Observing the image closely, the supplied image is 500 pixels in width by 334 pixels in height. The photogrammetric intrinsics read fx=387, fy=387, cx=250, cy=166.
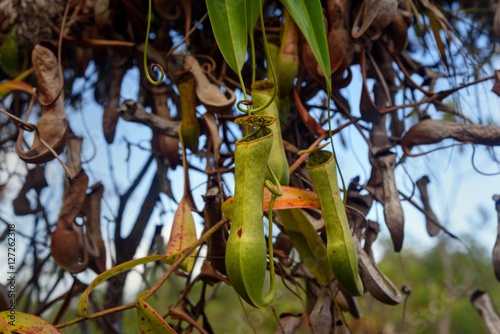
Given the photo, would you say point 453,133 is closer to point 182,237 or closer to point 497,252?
point 497,252

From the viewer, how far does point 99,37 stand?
0.62 m

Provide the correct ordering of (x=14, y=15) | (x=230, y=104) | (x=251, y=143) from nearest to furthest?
(x=251, y=143) < (x=230, y=104) < (x=14, y=15)

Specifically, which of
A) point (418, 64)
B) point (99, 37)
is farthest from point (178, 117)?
point (418, 64)

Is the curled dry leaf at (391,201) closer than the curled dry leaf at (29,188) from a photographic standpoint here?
Yes

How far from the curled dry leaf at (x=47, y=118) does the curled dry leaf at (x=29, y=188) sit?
0.13m

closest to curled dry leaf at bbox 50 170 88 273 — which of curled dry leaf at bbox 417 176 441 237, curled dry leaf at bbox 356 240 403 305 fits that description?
curled dry leaf at bbox 356 240 403 305

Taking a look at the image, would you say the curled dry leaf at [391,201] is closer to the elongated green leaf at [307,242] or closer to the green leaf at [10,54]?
the elongated green leaf at [307,242]

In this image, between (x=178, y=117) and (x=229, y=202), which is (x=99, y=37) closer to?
(x=178, y=117)

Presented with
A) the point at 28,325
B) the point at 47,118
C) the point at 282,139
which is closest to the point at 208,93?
the point at 282,139

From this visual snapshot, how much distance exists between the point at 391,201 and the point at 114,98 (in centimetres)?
44

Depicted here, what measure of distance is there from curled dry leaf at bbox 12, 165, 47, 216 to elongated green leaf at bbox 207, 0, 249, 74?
1.37ft

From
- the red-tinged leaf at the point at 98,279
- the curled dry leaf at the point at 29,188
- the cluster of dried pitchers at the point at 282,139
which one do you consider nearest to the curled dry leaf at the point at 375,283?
the cluster of dried pitchers at the point at 282,139

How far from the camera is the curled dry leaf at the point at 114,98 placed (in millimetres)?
595

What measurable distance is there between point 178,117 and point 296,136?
0.67ft
